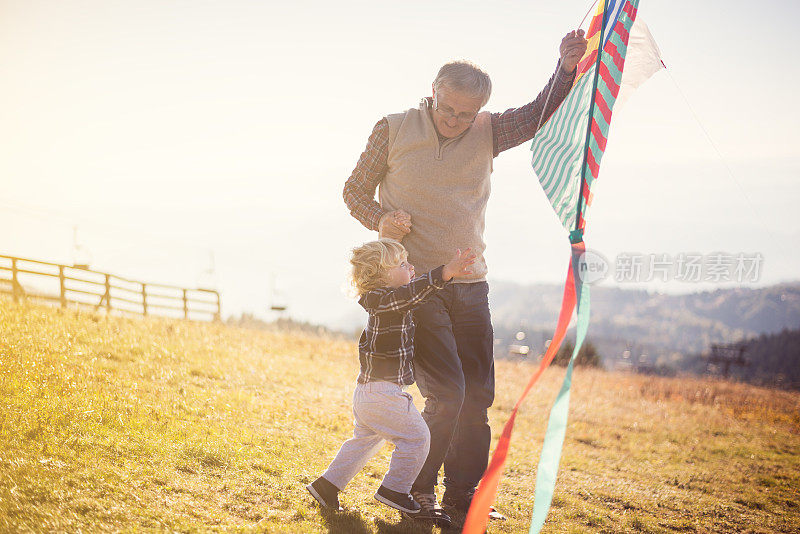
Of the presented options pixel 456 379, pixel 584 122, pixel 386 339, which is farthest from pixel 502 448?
pixel 584 122

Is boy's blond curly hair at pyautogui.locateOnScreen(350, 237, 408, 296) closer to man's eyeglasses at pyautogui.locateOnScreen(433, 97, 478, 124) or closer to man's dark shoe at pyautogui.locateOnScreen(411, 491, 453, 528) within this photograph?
man's eyeglasses at pyautogui.locateOnScreen(433, 97, 478, 124)

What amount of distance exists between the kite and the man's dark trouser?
1.21 ft

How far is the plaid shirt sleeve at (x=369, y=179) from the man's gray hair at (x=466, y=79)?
0.51 m

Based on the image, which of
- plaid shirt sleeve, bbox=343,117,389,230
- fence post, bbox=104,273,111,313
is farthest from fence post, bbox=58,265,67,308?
plaid shirt sleeve, bbox=343,117,389,230

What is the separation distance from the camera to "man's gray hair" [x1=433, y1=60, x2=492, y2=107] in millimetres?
3570

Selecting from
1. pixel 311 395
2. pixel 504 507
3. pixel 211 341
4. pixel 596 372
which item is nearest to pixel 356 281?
pixel 504 507

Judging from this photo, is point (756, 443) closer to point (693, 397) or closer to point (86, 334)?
point (693, 397)

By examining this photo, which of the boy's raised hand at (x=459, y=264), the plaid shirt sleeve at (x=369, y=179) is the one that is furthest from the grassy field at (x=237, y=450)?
the plaid shirt sleeve at (x=369, y=179)

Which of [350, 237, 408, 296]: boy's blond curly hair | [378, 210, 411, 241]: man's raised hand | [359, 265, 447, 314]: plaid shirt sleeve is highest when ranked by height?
[378, 210, 411, 241]: man's raised hand

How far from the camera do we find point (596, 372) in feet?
60.0

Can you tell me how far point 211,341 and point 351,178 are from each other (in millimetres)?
5795

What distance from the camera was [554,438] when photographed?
3199mm

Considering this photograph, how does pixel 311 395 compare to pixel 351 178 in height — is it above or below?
below

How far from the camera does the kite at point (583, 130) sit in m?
3.45
